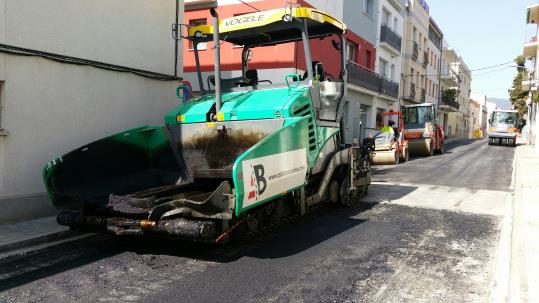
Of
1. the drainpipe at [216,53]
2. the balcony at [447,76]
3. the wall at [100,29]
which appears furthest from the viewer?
the balcony at [447,76]

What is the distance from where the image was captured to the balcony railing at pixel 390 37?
82.6ft

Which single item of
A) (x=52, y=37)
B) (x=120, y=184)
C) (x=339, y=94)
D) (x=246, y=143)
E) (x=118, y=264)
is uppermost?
(x=52, y=37)

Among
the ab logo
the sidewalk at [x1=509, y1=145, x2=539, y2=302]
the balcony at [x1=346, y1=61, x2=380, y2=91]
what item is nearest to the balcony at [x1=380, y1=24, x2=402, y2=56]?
the balcony at [x1=346, y1=61, x2=380, y2=91]

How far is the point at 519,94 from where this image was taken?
44594 mm

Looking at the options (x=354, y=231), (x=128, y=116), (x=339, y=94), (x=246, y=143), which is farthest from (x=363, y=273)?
(x=128, y=116)

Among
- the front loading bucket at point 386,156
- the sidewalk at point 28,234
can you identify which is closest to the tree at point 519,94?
the front loading bucket at point 386,156

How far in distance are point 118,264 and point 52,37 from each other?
3828 mm

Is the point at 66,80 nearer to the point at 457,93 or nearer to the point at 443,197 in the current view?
the point at 443,197

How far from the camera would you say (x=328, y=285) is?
13.8 feet

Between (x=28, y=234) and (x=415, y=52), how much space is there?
31818 mm

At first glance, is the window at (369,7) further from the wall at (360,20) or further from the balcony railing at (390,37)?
the balcony railing at (390,37)

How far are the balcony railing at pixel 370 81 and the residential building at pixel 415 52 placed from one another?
15.8 ft

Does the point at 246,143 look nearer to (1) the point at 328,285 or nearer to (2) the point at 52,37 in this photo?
(1) the point at 328,285

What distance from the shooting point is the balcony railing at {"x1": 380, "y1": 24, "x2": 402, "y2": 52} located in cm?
2519
